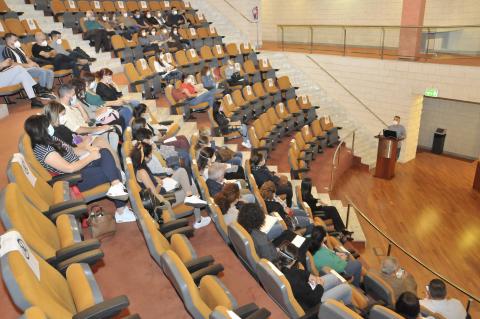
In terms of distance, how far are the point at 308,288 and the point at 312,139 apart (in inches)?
178

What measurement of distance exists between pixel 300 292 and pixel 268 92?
5.48m

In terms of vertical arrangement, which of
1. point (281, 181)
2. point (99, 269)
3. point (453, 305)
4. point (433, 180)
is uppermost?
point (99, 269)

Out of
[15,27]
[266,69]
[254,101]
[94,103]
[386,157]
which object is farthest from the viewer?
[266,69]

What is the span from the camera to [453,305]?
301 centimetres

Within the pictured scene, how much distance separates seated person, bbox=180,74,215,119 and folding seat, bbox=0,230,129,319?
4.08m

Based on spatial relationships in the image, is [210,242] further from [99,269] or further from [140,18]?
[140,18]

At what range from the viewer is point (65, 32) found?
709cm

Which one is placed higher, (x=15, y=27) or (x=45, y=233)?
(x=15, y=27)

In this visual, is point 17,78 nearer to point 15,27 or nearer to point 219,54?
point 15,27

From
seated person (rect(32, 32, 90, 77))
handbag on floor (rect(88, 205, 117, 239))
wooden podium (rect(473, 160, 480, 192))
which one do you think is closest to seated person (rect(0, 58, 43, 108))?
seated person (rect(32, 32, 90, 77))

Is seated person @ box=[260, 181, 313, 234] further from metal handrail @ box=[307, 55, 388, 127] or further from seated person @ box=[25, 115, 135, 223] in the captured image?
metal handrail @ box=[307, 55, 388, 127]

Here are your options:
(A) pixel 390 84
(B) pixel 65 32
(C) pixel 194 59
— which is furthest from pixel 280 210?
(B) pixel 65 32

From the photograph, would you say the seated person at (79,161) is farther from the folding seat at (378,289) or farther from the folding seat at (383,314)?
the folding seat at (378,289)

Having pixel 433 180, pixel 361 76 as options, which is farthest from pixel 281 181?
pixel 361 76
